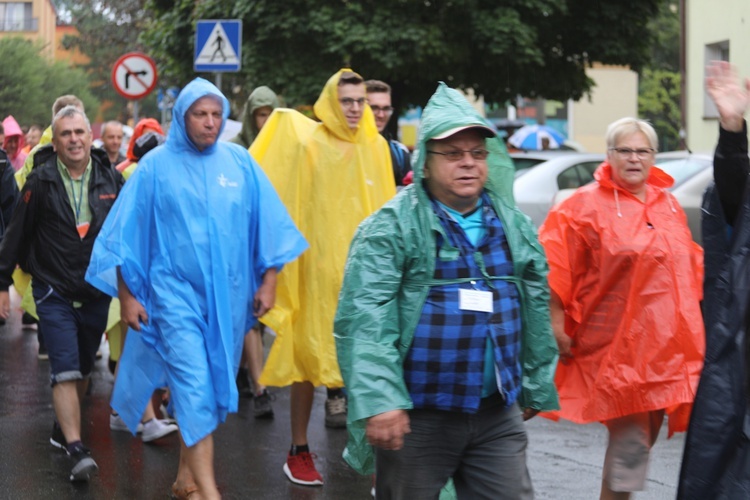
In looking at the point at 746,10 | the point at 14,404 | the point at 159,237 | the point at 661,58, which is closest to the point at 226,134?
the point at 14,404

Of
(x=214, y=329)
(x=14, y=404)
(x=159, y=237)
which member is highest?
(x=159, y=237)

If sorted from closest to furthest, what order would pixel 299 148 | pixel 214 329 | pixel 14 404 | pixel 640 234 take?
pixel 640 234 → pixel 214 329 → pixel 299 148 → pixel 14 404

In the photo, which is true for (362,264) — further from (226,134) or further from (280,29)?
(280,29)

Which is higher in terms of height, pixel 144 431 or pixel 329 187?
pixel 329 187

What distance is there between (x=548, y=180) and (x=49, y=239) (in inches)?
284

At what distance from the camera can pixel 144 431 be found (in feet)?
26.3

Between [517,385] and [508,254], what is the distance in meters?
0.42

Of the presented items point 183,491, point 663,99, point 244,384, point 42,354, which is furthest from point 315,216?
point 663,99

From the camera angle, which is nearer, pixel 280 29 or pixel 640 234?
pixel 640 234

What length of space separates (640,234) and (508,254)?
1.48 metres

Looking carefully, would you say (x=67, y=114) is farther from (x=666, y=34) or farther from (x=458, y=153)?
(x=666, y=34)

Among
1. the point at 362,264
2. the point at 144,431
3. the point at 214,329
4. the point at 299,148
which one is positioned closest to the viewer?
the point at 362,264

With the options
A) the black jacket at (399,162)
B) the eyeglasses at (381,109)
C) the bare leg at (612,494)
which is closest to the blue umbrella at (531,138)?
the eyeglasses at (381,109)

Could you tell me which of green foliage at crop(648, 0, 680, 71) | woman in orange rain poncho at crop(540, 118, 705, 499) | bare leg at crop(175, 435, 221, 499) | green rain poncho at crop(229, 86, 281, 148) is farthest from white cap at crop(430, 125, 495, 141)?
green foliage at crop(648, 0, 680, 71)
